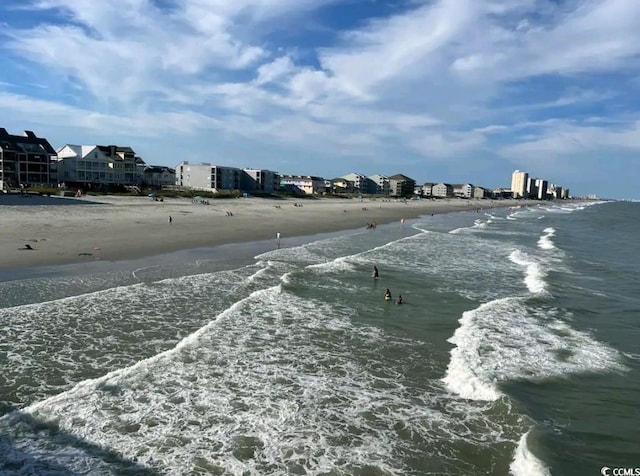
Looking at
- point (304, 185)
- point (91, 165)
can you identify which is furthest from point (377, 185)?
point (91, 165)

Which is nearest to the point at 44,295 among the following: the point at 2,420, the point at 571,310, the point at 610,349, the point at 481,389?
the point at 2,420

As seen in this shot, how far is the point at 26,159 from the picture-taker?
237 feet

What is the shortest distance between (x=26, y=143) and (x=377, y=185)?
13494cm

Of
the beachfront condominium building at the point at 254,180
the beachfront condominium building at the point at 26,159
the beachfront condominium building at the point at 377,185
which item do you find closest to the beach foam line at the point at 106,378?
the beachfront condominium building at the point at 26,159

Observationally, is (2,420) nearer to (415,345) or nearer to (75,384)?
(75,384)

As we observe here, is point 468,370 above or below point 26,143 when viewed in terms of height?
below

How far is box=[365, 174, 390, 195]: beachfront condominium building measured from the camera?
189 meters

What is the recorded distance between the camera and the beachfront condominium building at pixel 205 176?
11219 cm

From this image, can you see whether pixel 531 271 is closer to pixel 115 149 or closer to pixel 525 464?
pixel 525 464

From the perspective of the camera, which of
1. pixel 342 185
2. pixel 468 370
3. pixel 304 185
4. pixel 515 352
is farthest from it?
pixel 342 185

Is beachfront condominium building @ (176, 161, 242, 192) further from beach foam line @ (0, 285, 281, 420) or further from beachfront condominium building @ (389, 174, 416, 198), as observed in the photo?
beach foam line @ (0, 285, 281, 420)

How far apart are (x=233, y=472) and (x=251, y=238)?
28042 millimetres

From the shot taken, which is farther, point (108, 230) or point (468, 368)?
point (108, 230)

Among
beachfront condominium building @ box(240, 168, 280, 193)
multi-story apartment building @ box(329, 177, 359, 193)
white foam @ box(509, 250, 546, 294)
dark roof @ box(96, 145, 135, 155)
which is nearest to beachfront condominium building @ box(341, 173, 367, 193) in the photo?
multi-story apartment building @ box(329, 177, 359, 193)
